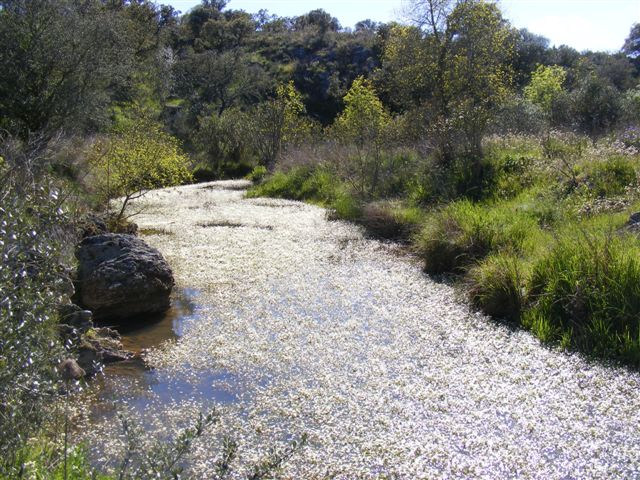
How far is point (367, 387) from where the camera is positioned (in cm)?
553

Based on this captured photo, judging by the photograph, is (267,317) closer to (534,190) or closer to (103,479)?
(103,479)

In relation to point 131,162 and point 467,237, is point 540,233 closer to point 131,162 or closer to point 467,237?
point 467,237

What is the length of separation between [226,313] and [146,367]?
188cm

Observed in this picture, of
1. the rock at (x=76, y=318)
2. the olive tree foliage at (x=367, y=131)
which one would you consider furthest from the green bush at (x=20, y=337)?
the olive tree foliage at (x=367, y=131)

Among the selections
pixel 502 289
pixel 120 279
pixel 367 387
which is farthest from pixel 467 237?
pixel 120 279

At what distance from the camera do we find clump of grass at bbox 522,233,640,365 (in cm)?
611

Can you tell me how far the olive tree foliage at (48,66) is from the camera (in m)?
16.1

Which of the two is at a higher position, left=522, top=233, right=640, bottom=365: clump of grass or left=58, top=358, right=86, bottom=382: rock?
left=522, top=233, right=640, bottom=365: clump of grass

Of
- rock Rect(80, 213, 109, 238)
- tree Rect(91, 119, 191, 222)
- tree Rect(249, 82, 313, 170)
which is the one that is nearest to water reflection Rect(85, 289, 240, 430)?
rock Rect(80, 213, 109, 238)

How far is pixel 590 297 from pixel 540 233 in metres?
2.82

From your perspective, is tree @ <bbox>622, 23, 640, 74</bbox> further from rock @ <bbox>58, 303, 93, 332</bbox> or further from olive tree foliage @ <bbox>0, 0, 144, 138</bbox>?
rock @ <bbox>58, 303, 93, 332</bbox>

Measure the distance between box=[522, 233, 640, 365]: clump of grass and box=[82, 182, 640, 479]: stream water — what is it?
34 centimetres

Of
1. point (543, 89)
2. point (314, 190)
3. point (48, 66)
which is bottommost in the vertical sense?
point (314, 190)

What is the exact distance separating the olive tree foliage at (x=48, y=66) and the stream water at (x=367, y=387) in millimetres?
10715
